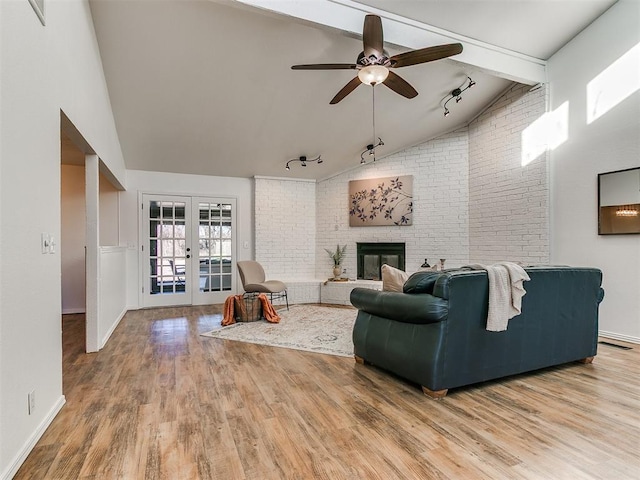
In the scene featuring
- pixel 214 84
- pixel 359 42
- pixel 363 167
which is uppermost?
pixel 359 42

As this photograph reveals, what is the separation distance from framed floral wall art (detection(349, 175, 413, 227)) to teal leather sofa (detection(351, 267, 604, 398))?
A: 11.1ft

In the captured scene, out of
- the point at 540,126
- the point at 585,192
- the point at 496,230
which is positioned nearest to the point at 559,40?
the point at 540,126

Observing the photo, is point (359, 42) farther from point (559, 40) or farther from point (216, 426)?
point (216, 426)

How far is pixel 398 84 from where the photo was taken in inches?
130

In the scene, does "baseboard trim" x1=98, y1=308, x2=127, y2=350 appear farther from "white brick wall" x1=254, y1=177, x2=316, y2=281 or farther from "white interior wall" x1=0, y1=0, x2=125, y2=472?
"white brick wall" x1=254, y1=177, x2=316, y2=281

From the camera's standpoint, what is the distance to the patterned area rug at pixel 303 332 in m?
3.67

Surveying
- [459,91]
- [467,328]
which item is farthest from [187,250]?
[467,328]

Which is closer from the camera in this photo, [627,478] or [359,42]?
[627,478]

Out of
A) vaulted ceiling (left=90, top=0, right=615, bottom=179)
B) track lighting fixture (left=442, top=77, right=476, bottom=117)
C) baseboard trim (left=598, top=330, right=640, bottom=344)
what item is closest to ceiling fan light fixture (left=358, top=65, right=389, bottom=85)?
vaulted ceiling (left=90, top=0, right=615, bottom=179)

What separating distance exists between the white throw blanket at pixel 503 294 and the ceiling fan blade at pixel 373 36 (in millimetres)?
1870

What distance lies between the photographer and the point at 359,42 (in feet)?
12.0

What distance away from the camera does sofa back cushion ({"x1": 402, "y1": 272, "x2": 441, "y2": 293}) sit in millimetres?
2438

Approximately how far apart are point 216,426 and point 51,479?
76cm

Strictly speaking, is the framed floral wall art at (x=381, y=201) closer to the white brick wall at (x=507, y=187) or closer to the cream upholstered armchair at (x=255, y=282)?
the white brick wall at (x=507, y=187)
